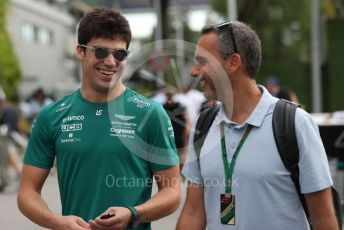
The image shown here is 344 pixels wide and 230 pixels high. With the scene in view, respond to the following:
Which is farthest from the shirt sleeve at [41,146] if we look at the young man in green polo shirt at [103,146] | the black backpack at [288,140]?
the black backpack at [288,140]

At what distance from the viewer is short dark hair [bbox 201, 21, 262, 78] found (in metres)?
3.14

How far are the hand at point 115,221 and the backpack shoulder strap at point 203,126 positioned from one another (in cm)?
43

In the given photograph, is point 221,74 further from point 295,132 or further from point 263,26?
point 263,26

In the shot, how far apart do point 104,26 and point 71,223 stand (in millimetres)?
911

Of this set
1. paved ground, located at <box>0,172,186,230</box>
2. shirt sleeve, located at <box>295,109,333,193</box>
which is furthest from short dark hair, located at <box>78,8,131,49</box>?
paved ground, located at <box>0,172,186,230</box>

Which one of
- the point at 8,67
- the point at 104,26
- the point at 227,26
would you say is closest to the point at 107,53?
the point at 104,26

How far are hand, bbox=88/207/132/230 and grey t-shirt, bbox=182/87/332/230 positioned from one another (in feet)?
1.24

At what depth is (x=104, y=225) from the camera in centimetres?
294

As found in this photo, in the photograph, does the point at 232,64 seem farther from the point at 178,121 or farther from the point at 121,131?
the point at 178,121

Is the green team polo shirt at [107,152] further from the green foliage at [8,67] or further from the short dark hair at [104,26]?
the green foliage at [8,67]

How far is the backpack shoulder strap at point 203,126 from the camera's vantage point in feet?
10.6

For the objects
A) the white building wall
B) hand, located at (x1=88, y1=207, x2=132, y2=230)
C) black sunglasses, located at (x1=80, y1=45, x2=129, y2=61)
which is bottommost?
the white building wall

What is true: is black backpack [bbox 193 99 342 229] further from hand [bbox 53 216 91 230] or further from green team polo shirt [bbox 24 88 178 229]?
hand [bbox 53 216 91 230]

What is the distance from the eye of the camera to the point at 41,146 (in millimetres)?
3363
